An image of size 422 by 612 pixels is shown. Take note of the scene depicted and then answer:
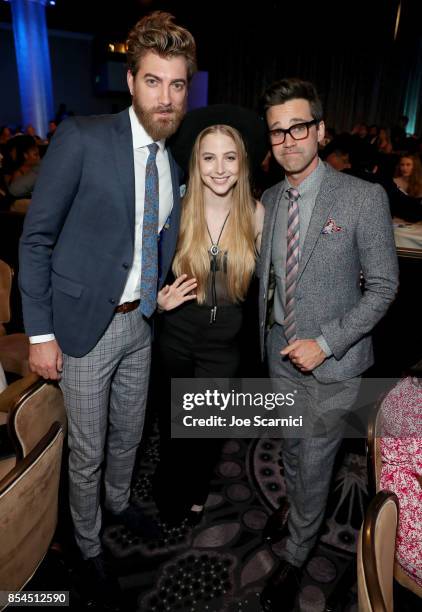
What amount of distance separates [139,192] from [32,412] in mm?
849

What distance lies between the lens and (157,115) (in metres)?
1.51

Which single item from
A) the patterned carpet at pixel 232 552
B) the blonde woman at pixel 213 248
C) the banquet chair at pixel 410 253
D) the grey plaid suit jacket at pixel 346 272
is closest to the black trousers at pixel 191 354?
the blonde woman at pixel 213 248

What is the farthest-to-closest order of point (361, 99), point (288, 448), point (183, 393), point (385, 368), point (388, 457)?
point (361, 99), point (385, 368), point (183, 393), point (288, 448), point (388, 457)

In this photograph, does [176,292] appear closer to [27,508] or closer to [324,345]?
[324,345]

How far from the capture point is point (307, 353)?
158cm

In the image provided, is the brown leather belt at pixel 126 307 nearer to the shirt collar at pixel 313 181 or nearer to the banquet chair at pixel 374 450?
the shirt collar at pixel 313 181

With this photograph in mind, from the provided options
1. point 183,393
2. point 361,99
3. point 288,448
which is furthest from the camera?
point 361,99

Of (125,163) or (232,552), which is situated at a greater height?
(125,163)

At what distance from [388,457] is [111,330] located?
1067mm

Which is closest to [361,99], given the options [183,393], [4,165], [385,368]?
[4,165]

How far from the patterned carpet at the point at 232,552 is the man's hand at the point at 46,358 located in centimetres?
101

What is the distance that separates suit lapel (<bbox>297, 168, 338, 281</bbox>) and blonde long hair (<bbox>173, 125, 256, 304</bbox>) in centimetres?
39

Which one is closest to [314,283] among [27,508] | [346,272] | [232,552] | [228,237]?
[346,272]

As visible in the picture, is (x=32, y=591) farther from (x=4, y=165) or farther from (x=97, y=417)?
(x=4, y=165)
